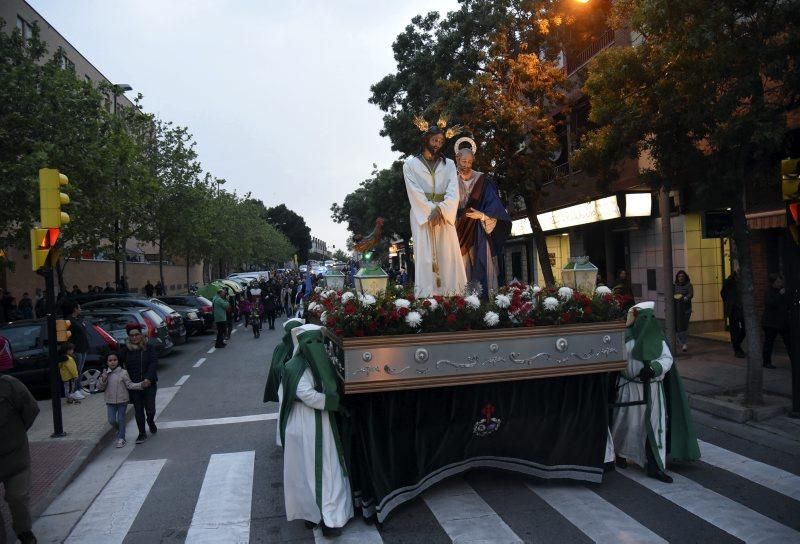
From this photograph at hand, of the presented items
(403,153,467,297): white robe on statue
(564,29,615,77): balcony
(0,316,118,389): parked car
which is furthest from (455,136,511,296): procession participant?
(564,29,615,77): balcony

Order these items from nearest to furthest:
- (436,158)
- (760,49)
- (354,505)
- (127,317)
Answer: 1. (354,505)
2. (436,158)
3. (760,49)
4. (127,317)

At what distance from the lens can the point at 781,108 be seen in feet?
27.4

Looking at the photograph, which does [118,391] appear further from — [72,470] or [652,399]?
[652,399]

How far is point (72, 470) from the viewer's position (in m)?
6.88

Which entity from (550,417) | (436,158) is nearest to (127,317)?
(436,158)

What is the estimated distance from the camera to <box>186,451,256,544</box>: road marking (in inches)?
203

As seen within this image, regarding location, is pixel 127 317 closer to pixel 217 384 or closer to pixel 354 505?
pixel 217 384

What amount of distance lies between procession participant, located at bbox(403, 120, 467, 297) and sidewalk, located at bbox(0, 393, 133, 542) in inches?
169

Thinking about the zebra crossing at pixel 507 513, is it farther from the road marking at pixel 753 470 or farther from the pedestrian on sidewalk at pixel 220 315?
the pedestrian on sidewalk at pixel 220 315

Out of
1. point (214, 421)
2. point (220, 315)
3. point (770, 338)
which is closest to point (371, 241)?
point (214, 421)

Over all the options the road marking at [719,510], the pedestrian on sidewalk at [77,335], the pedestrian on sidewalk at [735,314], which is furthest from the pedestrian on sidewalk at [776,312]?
the pedestrian on sidewalk at [77,335]

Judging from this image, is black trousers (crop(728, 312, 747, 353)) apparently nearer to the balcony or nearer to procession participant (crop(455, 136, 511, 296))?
procession participant (crop(455, 136, 511, 296))

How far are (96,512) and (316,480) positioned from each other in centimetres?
235

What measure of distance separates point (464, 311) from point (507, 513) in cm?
179
